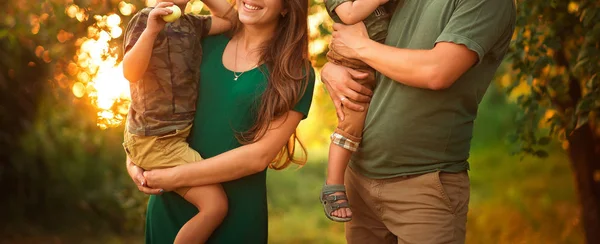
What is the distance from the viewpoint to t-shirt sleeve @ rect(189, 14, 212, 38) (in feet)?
8.84

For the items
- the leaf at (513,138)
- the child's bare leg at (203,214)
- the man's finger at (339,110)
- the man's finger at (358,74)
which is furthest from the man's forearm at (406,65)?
the leaf at (513,138)

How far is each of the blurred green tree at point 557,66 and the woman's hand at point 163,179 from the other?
63.2 inches

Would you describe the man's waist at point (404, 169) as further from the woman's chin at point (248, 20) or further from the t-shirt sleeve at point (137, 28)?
the t-shirt sleeve at point (137, 28)

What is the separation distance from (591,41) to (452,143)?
3.58 ft

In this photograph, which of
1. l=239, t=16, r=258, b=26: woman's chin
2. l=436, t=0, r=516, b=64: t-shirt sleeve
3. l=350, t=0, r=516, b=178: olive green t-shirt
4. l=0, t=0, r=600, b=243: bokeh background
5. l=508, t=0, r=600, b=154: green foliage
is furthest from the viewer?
l=0, t=0, r=600, b=243: bokeh background

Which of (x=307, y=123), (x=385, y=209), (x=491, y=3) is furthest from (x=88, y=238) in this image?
(x=491, y=3)

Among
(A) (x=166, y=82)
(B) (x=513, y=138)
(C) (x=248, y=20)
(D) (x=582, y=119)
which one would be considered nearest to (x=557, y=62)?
(B) (x=513, y=138)

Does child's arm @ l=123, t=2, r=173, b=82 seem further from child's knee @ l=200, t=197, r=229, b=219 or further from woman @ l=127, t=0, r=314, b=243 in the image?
child's knee @ l=200, t=197, r=229, b=219

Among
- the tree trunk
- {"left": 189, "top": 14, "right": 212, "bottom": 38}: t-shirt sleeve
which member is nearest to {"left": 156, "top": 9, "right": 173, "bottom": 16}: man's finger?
{"left": 189, "top": 14, "right": 212, "bottom": 38}: t-shirt sleeve

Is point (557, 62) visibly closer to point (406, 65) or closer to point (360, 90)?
point (360, 90)

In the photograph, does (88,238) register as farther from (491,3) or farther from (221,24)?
(491,3)

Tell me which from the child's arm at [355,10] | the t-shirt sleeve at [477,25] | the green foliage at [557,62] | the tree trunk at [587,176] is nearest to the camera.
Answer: the t-shirt sleeve at [477,25]

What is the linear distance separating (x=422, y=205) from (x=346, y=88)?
0.44 meters

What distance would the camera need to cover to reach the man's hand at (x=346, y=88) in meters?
2.57
